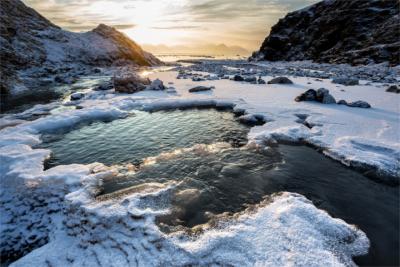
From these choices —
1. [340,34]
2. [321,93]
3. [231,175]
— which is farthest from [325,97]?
[340,34]

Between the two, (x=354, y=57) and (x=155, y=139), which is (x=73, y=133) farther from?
(x=354, y=57)

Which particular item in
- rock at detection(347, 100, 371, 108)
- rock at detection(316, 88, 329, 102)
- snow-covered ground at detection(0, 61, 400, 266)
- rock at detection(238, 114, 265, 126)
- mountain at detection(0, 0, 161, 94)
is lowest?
snow-covered ground at detection(0, 61, 400, 266)

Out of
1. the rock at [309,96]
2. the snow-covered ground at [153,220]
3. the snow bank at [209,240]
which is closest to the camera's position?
the snow bank at [209,240]

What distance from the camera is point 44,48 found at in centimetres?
5091

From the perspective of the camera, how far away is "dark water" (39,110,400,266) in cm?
613

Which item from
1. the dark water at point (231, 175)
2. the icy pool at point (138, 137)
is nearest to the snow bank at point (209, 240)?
the dark water at point (231, 175)

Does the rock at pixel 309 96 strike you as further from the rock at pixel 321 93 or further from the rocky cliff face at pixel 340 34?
the rocky cliff face at pixel 340 34

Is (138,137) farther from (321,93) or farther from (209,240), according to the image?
(321,93)

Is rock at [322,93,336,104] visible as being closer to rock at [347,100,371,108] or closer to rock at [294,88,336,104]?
rock at [294,88,336,104]

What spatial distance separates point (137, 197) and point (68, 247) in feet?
6.22

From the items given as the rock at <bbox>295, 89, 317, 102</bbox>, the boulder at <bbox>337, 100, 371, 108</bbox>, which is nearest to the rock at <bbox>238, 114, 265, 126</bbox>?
the rock at <bbox>295, 89, 317, 102</bbox>

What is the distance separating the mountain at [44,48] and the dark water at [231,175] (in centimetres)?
2190

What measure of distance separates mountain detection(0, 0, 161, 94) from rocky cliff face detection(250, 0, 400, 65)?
46257mm

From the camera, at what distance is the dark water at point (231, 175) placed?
6129 millimetres
